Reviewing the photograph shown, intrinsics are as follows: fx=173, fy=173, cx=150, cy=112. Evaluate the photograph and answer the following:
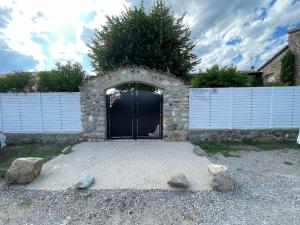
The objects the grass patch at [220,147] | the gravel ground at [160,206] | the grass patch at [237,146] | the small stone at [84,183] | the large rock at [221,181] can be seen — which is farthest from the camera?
the grass patch at [237,146]

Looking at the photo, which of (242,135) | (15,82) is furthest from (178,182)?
(15,82)

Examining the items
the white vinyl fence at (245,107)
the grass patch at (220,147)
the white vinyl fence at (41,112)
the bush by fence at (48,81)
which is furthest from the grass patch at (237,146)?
the bush by fence at (48,81)

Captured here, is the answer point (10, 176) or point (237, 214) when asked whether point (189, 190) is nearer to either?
point (237, 214)

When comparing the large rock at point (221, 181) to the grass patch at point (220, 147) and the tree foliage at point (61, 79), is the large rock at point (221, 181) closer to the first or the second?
the grass patch at point (220, 147)

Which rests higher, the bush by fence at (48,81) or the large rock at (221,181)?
the bush by fence at (48,81)

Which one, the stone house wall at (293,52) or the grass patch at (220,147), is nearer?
the grass patch at (220,147)

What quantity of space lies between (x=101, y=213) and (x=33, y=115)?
5951 millimetres

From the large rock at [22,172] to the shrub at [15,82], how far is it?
4647 mm

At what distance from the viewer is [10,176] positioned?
371cm

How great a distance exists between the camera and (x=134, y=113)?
23.4 feet

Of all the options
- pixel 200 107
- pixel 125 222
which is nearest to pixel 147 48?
pixel 200 107

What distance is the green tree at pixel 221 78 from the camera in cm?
731

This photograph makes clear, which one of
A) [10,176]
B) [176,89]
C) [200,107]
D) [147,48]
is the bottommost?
[10,176]

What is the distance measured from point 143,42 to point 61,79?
492 centimetres
